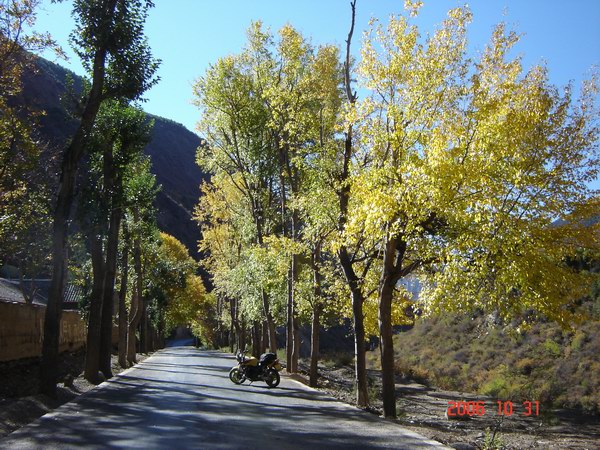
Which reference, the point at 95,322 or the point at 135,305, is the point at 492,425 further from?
the point at 135,305

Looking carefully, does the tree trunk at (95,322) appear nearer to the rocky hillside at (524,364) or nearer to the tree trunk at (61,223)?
the tree trunk at (61,223)

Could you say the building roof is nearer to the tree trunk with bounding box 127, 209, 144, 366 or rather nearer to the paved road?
the tree trunk with bounding box 127, 209, 144, 366

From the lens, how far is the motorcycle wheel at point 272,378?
18250 mm

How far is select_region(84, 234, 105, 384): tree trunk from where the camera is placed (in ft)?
61.0

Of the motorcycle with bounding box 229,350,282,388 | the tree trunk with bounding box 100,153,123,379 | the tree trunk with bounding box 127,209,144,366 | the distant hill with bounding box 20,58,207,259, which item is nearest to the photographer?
the motorcycle with bounding box 229,350,282,388

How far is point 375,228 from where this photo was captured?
36.3 feet

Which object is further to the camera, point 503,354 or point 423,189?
point 503,354

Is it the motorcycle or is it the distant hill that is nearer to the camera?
the motorcycle

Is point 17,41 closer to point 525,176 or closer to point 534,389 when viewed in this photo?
point 525,176

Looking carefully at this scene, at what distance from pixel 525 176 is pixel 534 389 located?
21.1m

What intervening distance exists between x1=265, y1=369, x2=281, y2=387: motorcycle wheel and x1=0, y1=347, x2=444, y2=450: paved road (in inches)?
82.5

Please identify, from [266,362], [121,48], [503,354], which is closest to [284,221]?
[266,362]

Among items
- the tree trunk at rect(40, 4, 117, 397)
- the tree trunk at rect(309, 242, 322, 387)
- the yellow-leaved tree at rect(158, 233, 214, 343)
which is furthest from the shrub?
the yellow-leaved tree at rect(158, 233, 214, 343)

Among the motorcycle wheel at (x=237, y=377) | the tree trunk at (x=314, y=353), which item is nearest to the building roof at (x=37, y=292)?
the motorcycle wheel at (x=237, y=377)
